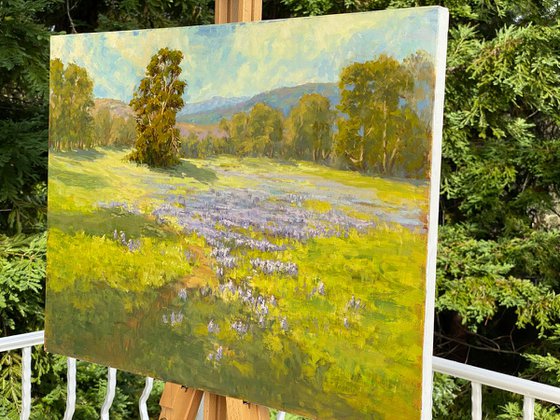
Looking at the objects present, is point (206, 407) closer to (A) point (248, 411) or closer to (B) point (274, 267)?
(A) point (248, 411)

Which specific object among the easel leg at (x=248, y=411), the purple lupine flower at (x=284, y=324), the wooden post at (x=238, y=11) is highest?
the wooden post at (x=238, y=11)

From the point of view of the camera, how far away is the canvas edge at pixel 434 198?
125 cm

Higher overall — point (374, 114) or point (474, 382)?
point (374, 114)

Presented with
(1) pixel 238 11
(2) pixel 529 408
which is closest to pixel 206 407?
(2) pixel 529 408

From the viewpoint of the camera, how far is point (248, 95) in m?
1.50

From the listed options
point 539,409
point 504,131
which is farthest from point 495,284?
point 504,131

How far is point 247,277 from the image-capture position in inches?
59.7

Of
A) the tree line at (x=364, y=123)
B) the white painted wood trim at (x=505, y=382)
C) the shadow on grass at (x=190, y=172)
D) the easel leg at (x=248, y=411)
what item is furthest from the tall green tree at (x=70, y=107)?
the white painted wood trim at (x=505, y=382)

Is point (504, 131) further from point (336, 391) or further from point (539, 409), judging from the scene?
point (336, 391)

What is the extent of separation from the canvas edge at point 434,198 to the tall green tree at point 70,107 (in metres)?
0.90

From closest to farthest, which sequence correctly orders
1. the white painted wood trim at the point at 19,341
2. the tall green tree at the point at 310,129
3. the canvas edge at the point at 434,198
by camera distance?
the canvas edge at the point at 434,198, the tall green tree at the point at 310,129, the white painted wood trim at the point at 19,341

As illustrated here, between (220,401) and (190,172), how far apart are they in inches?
20.2

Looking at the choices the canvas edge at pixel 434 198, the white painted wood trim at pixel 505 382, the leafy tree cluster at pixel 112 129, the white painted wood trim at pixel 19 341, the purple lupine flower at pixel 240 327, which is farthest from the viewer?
the white painted wood trim at pixel 19 341

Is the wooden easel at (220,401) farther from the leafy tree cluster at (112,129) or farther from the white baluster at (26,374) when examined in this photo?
the white baluster at (26,374)
